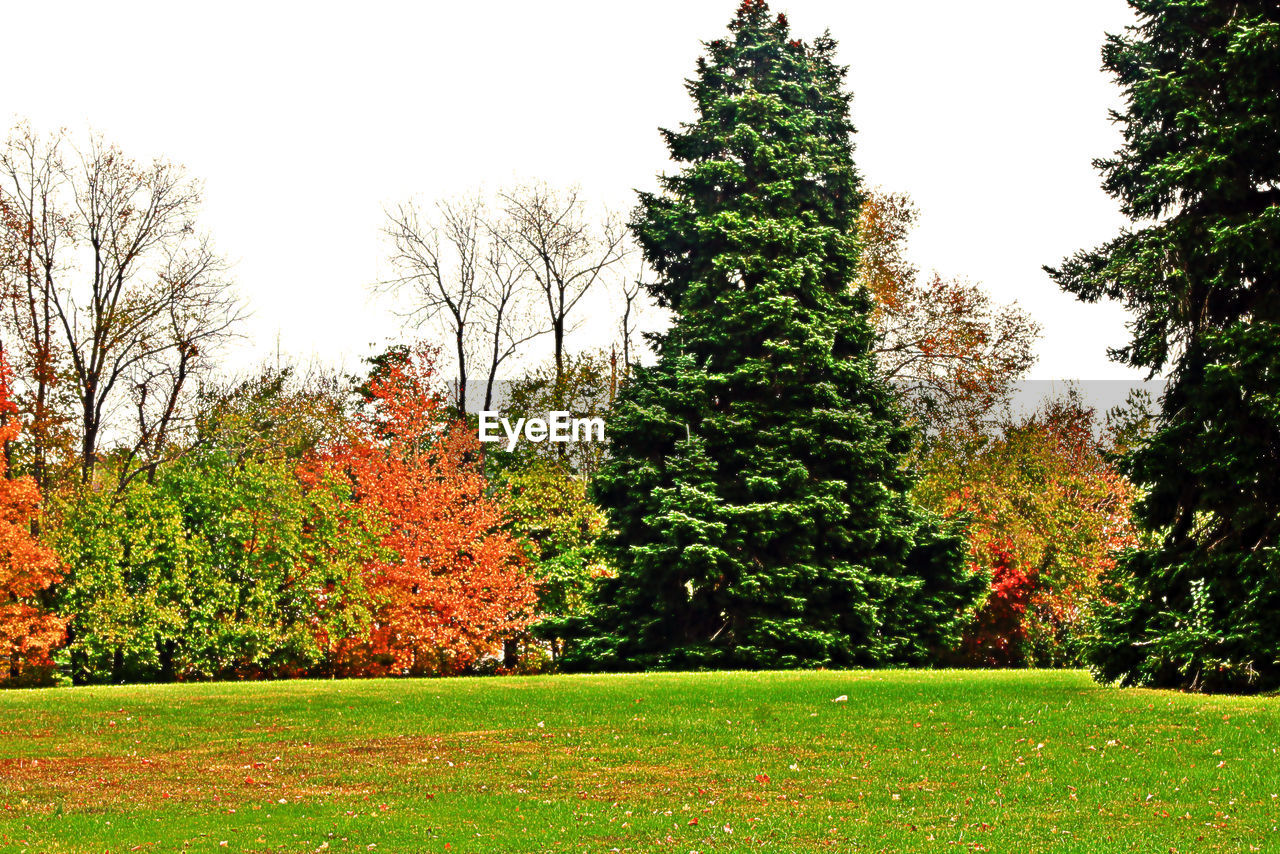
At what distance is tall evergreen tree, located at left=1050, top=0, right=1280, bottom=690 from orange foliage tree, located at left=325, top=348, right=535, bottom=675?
67.7 ft

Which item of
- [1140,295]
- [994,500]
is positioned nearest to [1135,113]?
[1140,295]

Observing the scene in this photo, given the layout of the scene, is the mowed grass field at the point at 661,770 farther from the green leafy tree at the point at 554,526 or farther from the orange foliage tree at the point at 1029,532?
the green leafy tree at the point at 554,526

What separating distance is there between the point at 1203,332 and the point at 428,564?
23.7 m

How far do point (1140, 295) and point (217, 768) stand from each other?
47.9ft

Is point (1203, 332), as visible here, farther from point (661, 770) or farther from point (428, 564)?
point (428, 564)

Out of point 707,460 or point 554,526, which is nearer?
point 707,460

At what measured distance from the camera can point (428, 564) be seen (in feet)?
119

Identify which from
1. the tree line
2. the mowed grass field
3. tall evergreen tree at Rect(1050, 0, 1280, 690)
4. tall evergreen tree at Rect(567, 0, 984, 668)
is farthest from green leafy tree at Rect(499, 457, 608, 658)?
tall evergreen tree at Rect(1050, 0, 1280, 690)

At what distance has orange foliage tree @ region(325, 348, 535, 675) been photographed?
117 feet

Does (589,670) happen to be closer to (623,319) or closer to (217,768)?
(217,768)

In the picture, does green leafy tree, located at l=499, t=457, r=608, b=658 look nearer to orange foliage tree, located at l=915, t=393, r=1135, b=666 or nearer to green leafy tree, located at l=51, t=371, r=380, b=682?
green leafy tree, located at l=51, t=371, r=380, b=682

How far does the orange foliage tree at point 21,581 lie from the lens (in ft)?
95.2

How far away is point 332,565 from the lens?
34.1m

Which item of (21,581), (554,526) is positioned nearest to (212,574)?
→ (21,581)
